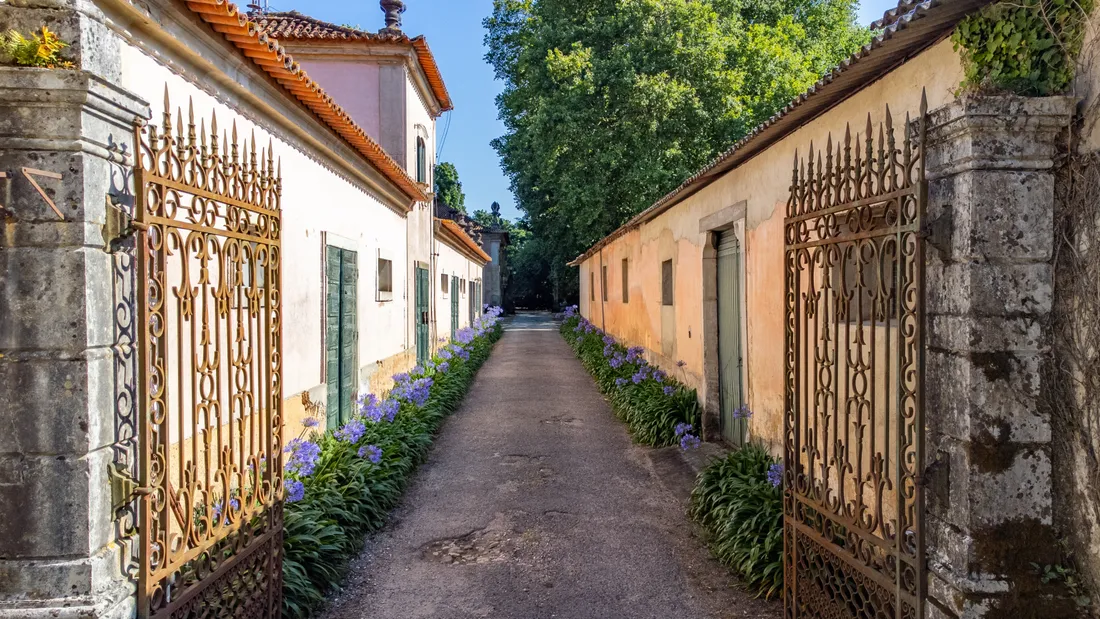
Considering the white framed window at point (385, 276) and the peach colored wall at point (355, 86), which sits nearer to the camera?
the white framed window at point (385, 276)

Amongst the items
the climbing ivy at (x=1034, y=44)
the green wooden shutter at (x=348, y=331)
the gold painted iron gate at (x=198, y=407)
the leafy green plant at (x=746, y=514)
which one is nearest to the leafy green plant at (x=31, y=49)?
the gold painted iron gate at (x=198, y=407)

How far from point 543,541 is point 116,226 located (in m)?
3.69

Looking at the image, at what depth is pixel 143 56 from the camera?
12.6 feet

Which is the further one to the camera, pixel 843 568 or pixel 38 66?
pixel 843 568

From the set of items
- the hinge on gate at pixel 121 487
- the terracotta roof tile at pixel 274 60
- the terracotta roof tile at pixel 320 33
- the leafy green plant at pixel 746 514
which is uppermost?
the terracotta roof tile at pixel 320 33

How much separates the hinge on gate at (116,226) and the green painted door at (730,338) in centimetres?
566

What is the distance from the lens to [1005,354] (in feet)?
8.55

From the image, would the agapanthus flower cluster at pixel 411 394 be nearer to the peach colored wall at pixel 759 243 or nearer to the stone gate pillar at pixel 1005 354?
the peach colored wall at pixel 759 243

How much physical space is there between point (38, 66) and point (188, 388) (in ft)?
7.76

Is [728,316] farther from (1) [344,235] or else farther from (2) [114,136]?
(2) [114,136]

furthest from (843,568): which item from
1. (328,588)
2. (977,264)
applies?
(328,588)

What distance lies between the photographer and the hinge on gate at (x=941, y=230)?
2.71 meters

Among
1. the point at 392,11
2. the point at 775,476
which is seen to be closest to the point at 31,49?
the point at 775,476

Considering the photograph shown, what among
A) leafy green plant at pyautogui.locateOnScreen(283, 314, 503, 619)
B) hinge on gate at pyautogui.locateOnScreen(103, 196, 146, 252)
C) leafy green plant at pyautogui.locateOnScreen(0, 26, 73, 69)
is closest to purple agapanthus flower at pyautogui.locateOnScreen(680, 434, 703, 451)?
leafy green plant at pyautogui.locateOnScreen(283, 314, 503, 619)
